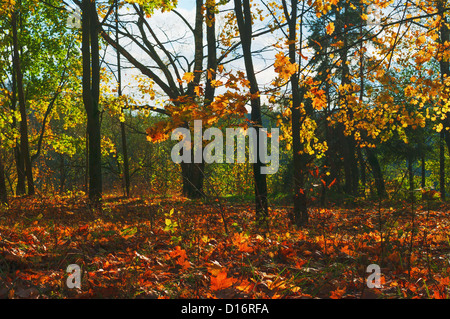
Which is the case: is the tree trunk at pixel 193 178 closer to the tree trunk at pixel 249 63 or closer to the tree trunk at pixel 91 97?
the tree trunk at pixel 91 97

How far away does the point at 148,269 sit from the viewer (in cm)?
338

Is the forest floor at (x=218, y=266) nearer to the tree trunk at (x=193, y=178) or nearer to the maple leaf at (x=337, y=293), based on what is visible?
the maple leaf at (x=337, y=293)

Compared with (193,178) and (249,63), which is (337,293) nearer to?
(249,63)

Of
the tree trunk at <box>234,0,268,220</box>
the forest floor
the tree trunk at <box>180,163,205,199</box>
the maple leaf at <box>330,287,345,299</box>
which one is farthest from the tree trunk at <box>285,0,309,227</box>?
the tree trunk at <box>180,163,205,199</box>

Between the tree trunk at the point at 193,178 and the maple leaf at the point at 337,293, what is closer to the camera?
the maple leaf at the point at 337,293

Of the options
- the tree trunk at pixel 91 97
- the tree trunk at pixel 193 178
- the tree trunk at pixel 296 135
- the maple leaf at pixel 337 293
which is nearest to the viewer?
the maple leaf at pixel 337 293

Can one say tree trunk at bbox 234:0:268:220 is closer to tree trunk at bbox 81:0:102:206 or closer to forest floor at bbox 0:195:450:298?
forest floor at bbox 0:195:450:298

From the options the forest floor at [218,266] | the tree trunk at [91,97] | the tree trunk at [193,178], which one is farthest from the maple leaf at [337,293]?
the tree trunk at [193,178]

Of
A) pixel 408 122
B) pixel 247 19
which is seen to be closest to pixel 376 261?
pixel 408 122

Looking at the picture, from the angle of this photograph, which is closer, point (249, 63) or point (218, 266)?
point (218, 266)

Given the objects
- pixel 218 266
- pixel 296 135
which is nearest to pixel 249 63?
pixel 296 135

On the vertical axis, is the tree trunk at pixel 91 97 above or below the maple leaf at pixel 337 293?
above

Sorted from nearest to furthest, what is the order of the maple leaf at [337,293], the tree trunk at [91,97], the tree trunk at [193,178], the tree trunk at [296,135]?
the maple leaf at [337,293]
the tree trunk at [296,135]
the tree trunk at [91,97]
the tree trunk at [193,178]

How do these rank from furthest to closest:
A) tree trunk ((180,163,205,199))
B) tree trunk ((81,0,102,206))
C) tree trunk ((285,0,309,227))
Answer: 1. tree trunk ((180,163,205,199))
2. tree trunk ((81,0,102,206))
3. tree trunk ((285,0,309,227))
